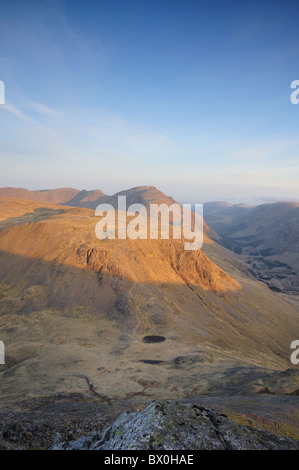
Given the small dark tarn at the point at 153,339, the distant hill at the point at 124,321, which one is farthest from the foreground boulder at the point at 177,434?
the small dark tarn at the point at 153,339

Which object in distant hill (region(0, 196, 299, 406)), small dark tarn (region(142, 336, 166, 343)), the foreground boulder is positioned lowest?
small dark tarn (region(142, 336, 166, 343))

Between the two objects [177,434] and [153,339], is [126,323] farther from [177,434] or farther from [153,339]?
[177,434]

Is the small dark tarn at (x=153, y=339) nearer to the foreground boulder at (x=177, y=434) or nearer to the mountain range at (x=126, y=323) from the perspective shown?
the mountain range at (x=126, y=323)

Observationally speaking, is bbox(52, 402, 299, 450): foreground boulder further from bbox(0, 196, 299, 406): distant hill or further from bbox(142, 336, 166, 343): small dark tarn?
bbox(142, 336, 166, 343): small dark tarn

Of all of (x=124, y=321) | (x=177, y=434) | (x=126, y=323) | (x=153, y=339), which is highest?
(x=177, y=434)

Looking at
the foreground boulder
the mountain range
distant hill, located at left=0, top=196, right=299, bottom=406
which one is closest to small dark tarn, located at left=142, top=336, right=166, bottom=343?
the mountain range

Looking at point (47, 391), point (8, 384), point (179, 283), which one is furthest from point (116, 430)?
point (179, 283)

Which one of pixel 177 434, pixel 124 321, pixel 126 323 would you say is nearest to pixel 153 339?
pixel 126 323

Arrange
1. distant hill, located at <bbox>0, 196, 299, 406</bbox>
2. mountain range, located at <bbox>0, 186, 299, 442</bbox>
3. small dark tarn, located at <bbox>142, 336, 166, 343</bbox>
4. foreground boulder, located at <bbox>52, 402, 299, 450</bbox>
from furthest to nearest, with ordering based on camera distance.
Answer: small dark tarn, located at <bbox>142, 336, 166, 343</bbox>
distant hill, located at <bbox>0, 196, 299, 406</bbox>
mountain range, located at <bbox>0, 186, 299, 442</bbox>
foreground boulder, located at <bbox>52, 402, 299, 450</bbox>
